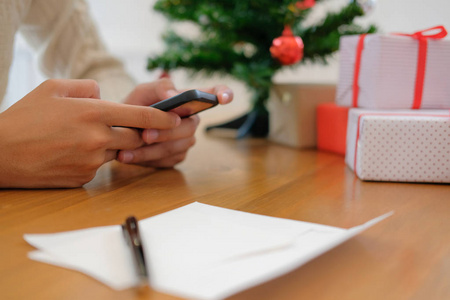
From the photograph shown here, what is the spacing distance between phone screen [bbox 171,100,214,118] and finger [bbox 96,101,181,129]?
20mm

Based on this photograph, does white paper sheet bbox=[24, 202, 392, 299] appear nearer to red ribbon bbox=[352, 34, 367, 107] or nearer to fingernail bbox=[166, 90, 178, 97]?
fingernail bbox=[166, 90, 178, 97]

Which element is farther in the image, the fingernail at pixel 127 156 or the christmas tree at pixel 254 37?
the christmas tree at pixel 254 37

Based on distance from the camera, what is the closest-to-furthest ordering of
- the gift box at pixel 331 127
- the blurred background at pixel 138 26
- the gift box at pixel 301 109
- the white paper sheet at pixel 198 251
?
the white paper sheet at pixel 198 251 < the gift box at pixel 331 127 < the gift box at pixel 301 109 < the blurred background at pixel 138 26

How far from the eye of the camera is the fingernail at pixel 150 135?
1.98ft

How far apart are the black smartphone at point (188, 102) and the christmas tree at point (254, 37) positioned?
0.95ft

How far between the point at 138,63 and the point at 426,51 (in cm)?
129

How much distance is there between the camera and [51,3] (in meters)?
0.93

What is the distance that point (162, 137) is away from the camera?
635mm

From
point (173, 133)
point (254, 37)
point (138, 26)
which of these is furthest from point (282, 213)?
point (138, 26)

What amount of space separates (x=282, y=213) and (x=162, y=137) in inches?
10.2

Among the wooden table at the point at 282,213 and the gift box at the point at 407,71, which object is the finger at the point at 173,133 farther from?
the gift box at the point at 407,71

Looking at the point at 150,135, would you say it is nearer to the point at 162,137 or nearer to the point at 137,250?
the point at 162,137

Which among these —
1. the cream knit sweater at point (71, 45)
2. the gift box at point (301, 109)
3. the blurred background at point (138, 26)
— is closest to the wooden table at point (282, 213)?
the gift box at point (301, 109)

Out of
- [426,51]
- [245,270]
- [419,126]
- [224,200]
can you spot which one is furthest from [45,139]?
[426,51]
